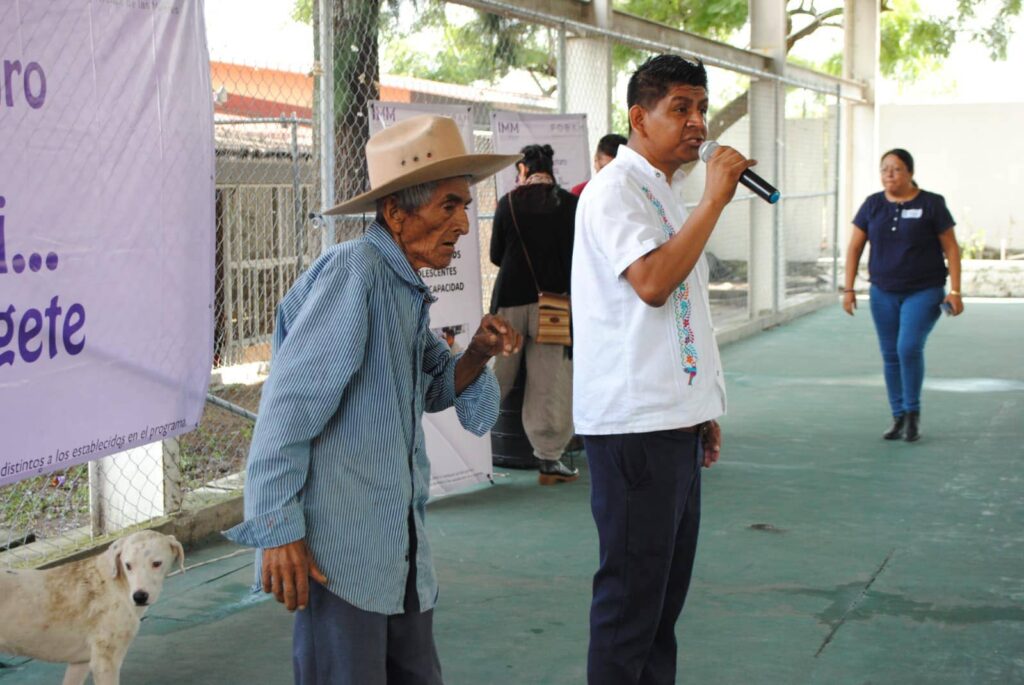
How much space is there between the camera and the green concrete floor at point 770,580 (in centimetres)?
434

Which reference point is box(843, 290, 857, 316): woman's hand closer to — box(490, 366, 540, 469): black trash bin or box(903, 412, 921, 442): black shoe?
box(903, 412, 921, 442): black shoe

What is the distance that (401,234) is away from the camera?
2.71m

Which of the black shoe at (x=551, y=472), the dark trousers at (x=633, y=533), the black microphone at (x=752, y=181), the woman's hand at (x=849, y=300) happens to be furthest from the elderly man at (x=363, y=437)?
the woman's hand at (x=849, y=300)

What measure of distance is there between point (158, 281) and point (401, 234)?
207 cm

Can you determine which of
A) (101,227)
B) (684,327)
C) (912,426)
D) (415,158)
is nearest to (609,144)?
(912,426)

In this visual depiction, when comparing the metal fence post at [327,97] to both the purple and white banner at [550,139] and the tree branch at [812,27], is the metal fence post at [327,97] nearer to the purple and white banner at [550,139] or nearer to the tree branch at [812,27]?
the purple and white banner at [550,139]

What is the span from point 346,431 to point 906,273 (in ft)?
20.1

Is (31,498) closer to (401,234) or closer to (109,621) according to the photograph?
(109,621)

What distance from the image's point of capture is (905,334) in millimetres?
8047

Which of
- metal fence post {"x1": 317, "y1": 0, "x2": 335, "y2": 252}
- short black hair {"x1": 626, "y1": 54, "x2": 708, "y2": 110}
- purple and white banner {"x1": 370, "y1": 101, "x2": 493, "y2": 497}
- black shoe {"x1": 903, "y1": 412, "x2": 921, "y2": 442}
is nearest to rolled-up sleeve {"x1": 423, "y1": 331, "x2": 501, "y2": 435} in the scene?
short black hair {"x1": 626, "y1": 54, "x2": 708, "y2": 110}

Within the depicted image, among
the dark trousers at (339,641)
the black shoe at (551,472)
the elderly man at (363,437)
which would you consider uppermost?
the elderly man at (363,437)

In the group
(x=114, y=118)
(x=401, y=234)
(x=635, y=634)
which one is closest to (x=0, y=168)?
(x=114, y=118)

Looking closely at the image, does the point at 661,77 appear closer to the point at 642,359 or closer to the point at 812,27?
the point at 642,359

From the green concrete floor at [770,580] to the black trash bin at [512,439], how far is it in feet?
0.89
